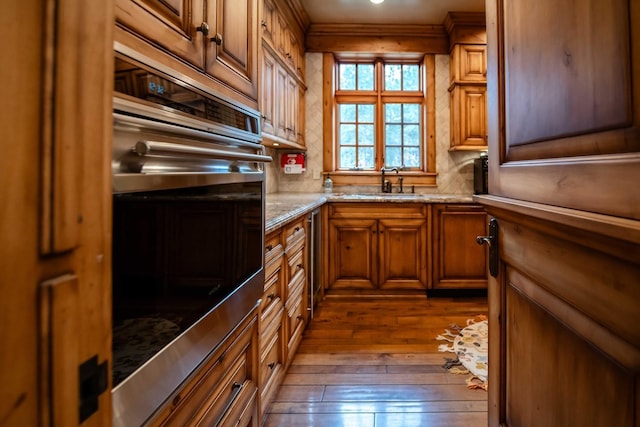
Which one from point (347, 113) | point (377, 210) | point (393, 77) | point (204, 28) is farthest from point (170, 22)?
point (393, 77)

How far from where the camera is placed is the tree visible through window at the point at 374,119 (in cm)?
416

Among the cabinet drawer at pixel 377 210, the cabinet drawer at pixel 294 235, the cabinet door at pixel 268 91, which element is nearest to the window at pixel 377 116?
the cabinet drawer at pixel 377 210

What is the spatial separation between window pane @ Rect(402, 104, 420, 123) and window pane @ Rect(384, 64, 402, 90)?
0.24m

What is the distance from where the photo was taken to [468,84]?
3.71 m

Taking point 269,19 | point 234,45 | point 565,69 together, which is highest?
point 269,19

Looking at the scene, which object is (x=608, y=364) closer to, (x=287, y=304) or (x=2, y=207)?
(x=2, y=207)

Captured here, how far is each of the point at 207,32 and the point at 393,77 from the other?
11.9 ft

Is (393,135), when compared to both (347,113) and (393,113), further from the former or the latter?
(347,113)

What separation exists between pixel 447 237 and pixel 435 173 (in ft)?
2.96

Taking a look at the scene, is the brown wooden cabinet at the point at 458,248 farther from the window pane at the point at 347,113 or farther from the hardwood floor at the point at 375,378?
the window pane at the point at 347,113

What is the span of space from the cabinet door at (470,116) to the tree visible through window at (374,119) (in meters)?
0.49

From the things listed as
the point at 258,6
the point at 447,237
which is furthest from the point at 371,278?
the point at 258,6

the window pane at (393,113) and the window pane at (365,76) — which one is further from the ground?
the window pane at (365,76)

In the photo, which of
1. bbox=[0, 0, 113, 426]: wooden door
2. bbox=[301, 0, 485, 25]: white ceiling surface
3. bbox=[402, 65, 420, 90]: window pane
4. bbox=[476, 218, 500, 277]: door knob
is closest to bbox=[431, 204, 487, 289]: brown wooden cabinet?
bbox=[402, 65, 420, 90]: window pane
